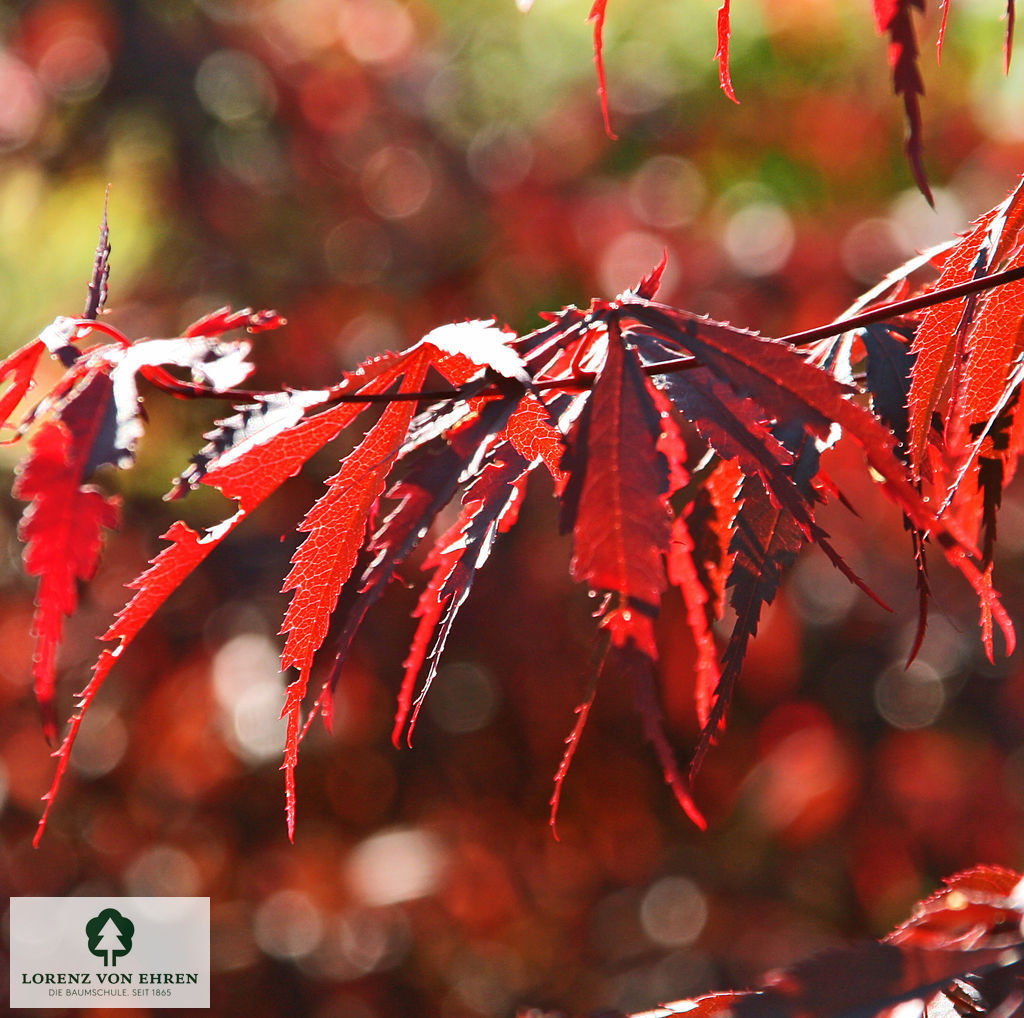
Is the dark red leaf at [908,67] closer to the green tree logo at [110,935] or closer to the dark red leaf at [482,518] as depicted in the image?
the dark red leaf at [482,518]

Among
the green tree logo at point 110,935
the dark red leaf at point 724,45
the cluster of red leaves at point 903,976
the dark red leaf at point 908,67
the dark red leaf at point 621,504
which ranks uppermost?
the dark red leaf at point 724,45

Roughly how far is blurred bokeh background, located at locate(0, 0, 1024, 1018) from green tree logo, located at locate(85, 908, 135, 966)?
0.57 m

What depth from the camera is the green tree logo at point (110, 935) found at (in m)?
1.37

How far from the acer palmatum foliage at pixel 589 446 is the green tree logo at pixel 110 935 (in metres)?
1.12

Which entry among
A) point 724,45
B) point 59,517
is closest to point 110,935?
point 59,517

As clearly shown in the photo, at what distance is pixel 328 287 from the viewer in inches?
93.4

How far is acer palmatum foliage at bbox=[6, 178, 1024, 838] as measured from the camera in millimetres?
334

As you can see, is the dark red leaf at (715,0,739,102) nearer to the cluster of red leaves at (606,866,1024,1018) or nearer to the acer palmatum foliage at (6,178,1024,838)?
the acer palmatum foliage at (6,178,1024,838)

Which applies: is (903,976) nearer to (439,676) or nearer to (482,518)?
(482,518)

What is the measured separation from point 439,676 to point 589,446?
192cm

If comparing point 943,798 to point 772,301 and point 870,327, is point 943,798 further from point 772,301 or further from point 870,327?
point 870,327

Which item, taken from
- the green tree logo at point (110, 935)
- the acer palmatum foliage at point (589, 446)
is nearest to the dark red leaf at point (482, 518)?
the acer palmatum foliage at point (589, 446)

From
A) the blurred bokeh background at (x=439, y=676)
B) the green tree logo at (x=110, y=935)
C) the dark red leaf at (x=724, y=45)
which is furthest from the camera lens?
the blurred bokeh background at (x=439, y=676)

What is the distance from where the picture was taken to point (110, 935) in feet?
4.91
